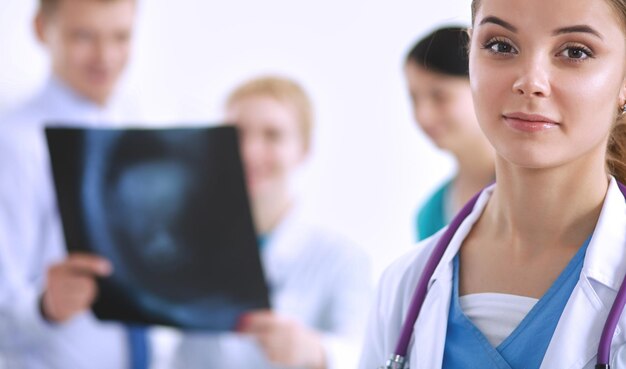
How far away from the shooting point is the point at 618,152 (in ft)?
2.76

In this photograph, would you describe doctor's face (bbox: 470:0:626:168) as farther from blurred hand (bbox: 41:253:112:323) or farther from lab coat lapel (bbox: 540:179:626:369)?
blurred hand (bbox: 41:253:112:323)

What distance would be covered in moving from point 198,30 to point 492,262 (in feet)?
5.24

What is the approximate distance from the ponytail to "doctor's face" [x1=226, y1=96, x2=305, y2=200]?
126 centimetres

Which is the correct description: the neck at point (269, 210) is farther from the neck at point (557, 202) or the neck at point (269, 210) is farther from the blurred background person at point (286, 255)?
the neck at point (557, 202)

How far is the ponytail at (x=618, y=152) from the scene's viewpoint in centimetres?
83

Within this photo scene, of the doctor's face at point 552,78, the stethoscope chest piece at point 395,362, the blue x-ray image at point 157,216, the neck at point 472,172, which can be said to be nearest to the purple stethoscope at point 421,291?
the stethoscope chest piece at point 395,362

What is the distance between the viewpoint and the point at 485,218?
2.82ft

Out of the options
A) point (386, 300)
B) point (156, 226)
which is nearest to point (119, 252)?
point (156, 226)

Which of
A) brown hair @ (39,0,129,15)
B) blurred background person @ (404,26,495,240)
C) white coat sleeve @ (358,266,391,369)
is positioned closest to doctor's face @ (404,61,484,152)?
blurred background person @ (404,26,495,240)

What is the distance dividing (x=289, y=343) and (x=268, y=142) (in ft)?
1.46

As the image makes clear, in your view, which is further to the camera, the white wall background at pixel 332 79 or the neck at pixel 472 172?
the white wall background at pixel 332 79

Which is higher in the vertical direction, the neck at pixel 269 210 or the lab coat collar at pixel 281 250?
the neck at pixel 269 210

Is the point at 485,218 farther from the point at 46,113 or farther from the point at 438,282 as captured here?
the point at 46,113

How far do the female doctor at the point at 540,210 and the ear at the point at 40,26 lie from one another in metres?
1.68
